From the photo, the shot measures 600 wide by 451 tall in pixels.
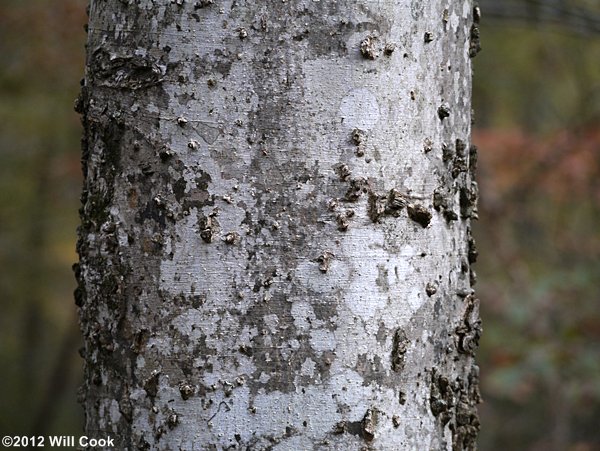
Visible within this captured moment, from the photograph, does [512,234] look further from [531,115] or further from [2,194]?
[2,194]

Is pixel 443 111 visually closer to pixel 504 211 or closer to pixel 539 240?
pixel 504 211

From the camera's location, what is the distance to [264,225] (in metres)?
1.02

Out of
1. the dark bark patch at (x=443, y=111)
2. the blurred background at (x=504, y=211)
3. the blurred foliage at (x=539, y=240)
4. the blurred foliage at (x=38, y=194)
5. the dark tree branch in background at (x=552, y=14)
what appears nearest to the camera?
the dark bark patch at (x=443, y=111)

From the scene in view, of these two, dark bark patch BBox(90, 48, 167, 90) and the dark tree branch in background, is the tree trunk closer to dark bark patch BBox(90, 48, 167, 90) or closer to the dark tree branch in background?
dark bark patch BBox(90, 48, 167, 90)

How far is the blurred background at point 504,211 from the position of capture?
473 cm

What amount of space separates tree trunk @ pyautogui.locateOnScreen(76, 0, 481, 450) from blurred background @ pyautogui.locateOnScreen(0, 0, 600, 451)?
2921 mm

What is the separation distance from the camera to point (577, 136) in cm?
577

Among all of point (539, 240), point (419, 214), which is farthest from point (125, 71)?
point (539, 240)

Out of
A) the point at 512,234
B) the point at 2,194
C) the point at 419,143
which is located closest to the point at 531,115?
the point at 512,234

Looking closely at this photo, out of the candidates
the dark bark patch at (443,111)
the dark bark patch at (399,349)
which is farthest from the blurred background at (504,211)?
the dark bark patch at (399,349)

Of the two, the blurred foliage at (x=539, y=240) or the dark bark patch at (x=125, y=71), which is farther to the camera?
the blurred foliage at (x=539, y=240)

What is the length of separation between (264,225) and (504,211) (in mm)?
6248

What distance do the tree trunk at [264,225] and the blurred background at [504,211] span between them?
2921mm

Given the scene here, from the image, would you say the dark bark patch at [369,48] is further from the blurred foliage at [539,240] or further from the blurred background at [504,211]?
the blurred foliage at [539,240]
